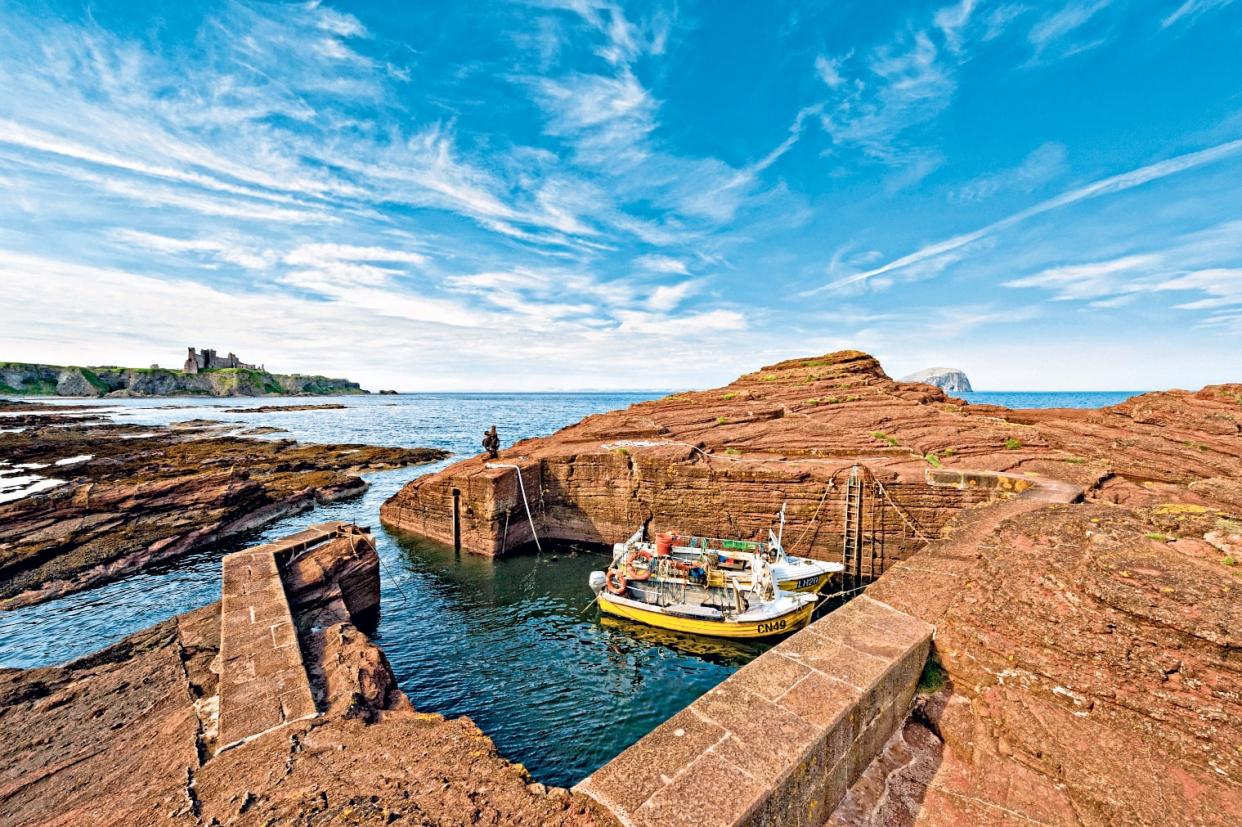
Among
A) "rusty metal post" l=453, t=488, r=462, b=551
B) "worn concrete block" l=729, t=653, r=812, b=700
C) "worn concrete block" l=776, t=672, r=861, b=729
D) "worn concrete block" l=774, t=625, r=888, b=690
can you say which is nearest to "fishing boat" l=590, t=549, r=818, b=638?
"rusty metal post" l=453, t=488, r=462, b=551

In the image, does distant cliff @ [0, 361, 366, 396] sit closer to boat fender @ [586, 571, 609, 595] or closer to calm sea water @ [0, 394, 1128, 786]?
calm sea water @ [0, 394, 1128, 786]

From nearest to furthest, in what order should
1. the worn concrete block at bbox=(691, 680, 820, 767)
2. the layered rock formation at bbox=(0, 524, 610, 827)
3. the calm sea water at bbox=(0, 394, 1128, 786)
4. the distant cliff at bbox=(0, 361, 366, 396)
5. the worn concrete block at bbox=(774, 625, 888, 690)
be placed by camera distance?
the worn concrete block at bbox=(691, 680, 820, 767) → the worn concrete block at bbox=(774, 625, 888, 690) → the layered rock formation at bbox=(0, 524, 610, 827) → the calm sea water at bbox=(0, 394, 1128, 786) → the distant cliff at bbox=(0, 361, 366, 396)

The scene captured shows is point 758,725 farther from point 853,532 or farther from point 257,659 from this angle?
point 853,532

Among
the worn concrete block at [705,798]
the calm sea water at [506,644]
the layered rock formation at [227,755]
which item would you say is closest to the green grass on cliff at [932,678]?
→ the worn concrete block at [705,798]

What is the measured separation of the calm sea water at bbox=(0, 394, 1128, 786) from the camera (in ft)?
37.9

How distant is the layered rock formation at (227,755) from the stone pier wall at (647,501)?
12564mm

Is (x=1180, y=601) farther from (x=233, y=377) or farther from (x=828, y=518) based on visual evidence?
(x=233, y=377)

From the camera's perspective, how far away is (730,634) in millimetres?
15062

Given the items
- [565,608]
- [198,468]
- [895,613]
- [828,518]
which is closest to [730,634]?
[565,608]

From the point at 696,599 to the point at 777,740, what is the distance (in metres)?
13.0

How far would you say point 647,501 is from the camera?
2361 cm

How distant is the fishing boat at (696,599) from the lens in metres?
14.9

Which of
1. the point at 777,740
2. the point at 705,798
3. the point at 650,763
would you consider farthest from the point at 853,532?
the point at 705,798

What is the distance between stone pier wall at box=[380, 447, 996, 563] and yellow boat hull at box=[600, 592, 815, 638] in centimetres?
555
